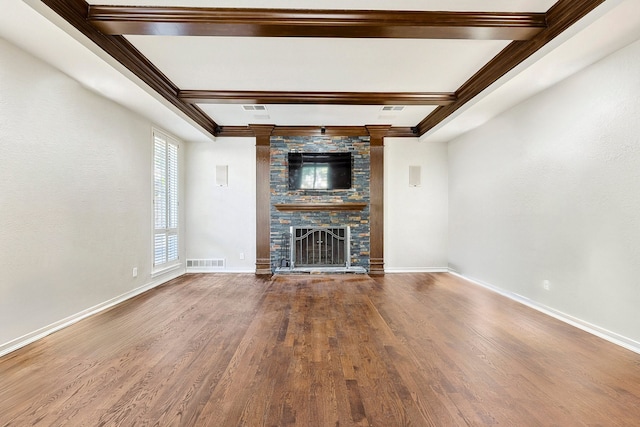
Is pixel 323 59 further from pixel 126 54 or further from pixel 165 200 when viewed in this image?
pixel 165 200

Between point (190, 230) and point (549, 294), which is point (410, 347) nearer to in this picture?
point (549, 294)

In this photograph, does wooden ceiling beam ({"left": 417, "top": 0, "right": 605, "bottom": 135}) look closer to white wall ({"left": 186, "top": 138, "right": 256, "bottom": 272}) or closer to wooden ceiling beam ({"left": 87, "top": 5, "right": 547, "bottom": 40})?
wooden ceiling beam ({"left": 87, "top": 5, "right": 547, "bottom": 40})

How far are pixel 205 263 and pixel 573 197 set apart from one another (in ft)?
19.4

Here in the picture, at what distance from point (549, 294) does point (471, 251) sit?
1.82 m

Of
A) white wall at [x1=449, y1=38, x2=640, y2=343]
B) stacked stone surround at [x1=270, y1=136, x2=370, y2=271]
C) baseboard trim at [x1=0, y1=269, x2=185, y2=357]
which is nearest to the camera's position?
baseboard trim at [x1=0, y1=269, x2=185, y2=357]

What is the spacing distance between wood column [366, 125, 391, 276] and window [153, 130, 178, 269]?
3.78 meters

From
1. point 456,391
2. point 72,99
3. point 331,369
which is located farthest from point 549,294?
point 72,99

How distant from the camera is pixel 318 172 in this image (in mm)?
6191

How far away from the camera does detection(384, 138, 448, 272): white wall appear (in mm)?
6289

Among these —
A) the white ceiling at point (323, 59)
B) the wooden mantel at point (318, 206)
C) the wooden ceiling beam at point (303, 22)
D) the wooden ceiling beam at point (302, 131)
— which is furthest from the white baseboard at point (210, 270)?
the wooden ceiling beam at point (303, 22)

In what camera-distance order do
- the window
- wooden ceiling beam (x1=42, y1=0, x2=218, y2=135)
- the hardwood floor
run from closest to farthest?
1. the hardwood floor
2. wooden ceiling beam (x1=42, y1=0, x2=218, y2=135)
3. the window

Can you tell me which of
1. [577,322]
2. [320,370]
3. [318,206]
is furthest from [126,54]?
[577,322]

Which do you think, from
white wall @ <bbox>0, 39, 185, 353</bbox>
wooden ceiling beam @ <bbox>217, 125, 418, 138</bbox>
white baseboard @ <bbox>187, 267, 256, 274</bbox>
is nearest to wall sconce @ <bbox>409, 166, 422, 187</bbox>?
wooden ceiling beam @ <bbox>217, 125, 418, 138</bbox>

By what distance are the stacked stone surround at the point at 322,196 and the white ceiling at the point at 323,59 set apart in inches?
48.5
